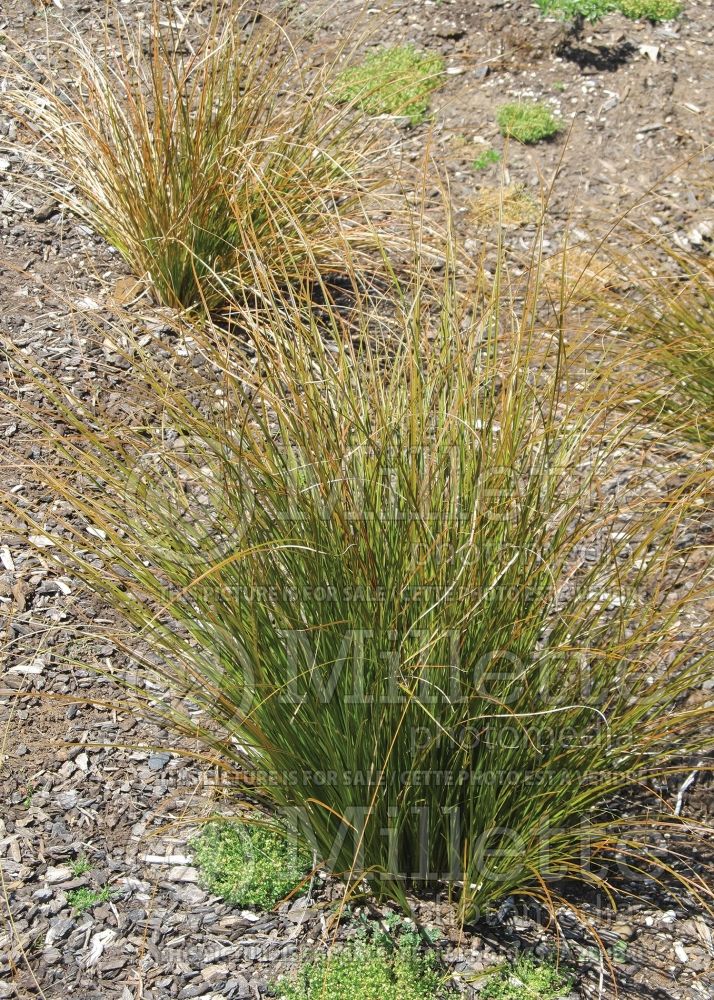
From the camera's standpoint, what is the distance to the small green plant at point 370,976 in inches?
91.0

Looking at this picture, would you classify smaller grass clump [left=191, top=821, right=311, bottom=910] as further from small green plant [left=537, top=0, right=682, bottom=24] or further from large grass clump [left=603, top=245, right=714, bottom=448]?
small green plant [left=537, top=0, right=682, bottom=24]

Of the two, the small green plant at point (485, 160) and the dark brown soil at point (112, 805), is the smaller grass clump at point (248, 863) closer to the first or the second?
the dark brown soil at point (112, 805)

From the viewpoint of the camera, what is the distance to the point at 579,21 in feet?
18.4

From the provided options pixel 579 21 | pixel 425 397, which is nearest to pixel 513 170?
pixel 579 21

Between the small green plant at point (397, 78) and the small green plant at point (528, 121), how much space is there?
1.21 ft

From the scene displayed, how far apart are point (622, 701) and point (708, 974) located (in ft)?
2.19

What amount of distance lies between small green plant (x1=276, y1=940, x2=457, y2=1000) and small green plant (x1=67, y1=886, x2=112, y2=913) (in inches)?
18.5

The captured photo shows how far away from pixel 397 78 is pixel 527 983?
4.04 meters

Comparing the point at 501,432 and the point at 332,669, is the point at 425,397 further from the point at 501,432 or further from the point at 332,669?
the point at 332,669

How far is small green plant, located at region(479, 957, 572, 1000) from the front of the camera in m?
2.35

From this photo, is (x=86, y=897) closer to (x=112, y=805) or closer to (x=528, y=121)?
(x=112, y=805)

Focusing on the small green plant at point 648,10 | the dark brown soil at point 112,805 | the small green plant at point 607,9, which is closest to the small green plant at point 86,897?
the dark brown soil at point 112,805

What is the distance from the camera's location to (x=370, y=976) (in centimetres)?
233

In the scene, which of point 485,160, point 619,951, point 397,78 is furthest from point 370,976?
point 397,78
